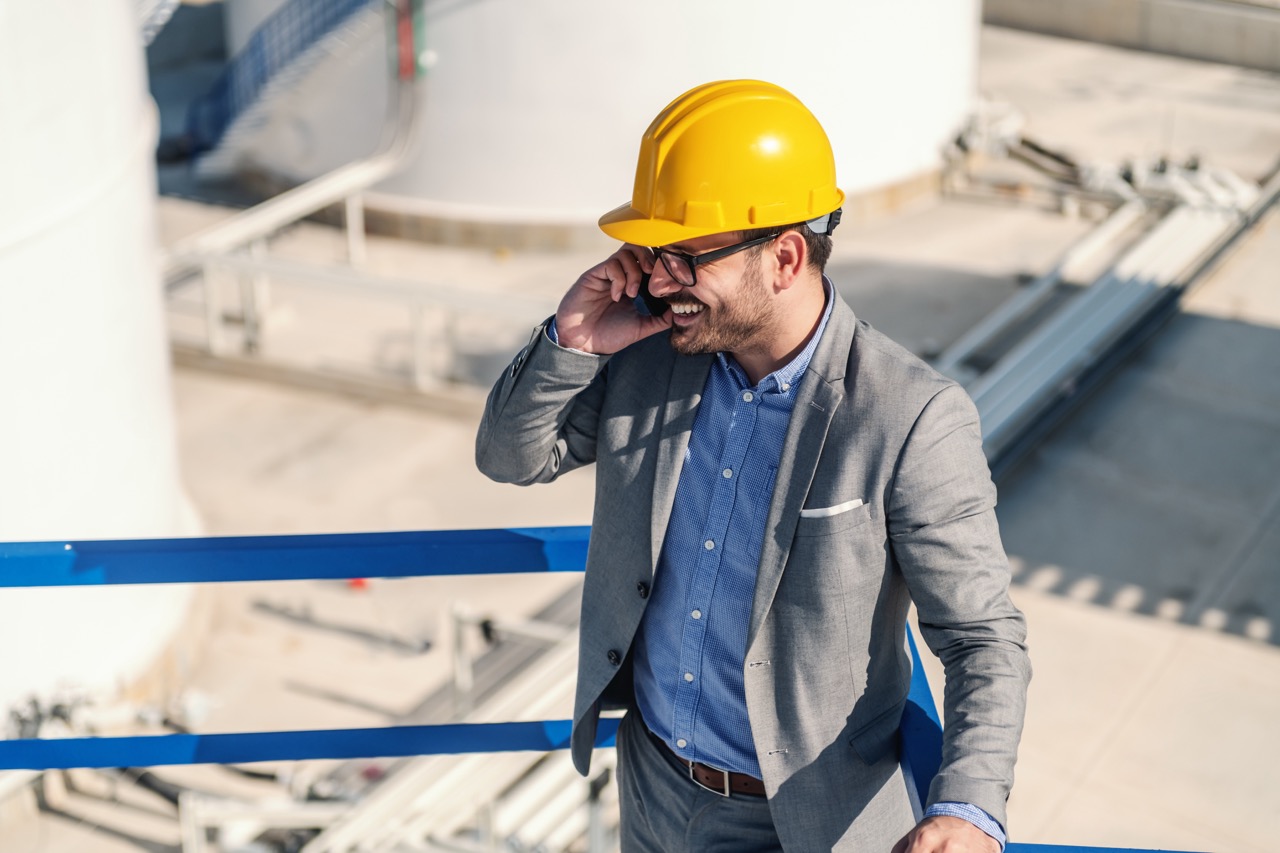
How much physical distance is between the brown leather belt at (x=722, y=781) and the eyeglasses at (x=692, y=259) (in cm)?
86

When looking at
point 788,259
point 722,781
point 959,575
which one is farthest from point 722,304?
point 722,781

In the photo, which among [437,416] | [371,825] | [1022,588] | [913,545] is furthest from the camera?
[437,416]

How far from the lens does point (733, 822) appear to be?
2.91m

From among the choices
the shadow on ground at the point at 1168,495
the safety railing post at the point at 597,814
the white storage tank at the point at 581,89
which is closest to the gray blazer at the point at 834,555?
the safety railing post at the point at 597,814

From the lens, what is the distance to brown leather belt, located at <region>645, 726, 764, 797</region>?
2.89 meters

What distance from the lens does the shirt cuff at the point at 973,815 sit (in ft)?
7.86

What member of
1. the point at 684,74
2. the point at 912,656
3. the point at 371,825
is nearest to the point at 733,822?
the point at 912,656

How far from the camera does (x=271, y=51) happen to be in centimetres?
1648

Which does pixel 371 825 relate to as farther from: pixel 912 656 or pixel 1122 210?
pixel 1122 210

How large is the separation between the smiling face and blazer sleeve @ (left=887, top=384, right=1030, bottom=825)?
33 cm

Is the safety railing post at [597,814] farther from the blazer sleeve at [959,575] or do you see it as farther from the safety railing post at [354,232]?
the safety railing post at [354,232]

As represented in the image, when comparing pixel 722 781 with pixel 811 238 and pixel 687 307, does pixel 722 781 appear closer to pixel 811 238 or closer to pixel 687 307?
pixel 687 307

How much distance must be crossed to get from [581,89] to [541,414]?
12.7 metres

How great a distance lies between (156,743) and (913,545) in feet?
5.58
